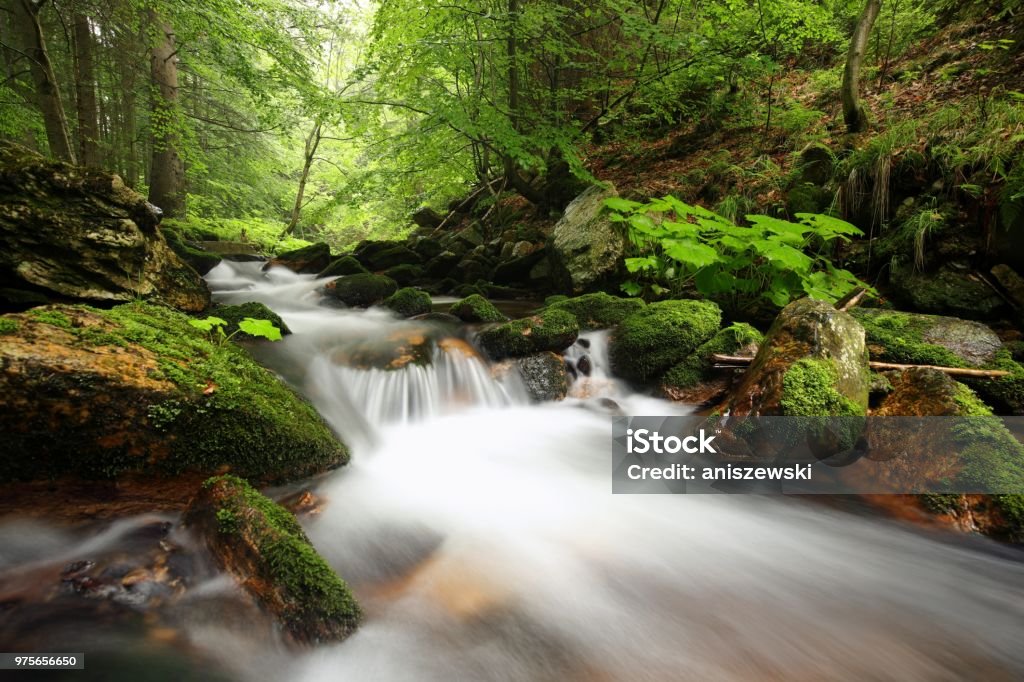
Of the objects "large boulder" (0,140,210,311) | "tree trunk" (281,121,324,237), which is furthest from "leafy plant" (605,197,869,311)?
"tree trunk" (281,121,324,237)

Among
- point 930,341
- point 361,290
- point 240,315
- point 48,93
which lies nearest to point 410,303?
point 361,290

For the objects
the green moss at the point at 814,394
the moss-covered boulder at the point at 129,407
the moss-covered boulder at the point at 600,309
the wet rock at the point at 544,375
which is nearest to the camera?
the moss-covered boulder at the point at 129,407

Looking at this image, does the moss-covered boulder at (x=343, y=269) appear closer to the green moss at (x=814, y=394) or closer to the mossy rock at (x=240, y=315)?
the mossy rock at (x=240, y=315)

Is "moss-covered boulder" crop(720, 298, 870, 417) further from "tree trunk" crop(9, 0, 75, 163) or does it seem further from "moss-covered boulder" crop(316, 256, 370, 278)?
"tree trunk" crop(9, 0, 75, 163)

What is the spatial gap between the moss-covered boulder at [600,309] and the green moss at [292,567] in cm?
413

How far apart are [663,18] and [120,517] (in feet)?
38.4

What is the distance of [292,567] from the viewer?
1811 mm

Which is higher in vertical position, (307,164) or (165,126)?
(307,164)

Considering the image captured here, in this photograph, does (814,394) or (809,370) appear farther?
(809,370)

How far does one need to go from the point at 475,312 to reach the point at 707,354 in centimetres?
292

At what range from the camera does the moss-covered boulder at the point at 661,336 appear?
4.67 m

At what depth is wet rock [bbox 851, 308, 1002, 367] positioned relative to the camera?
3674mm

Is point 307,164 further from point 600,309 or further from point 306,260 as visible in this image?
point 600,309

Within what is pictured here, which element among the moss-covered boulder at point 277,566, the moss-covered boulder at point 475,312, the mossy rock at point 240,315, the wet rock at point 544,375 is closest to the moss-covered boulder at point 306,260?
the mossy rock at point 240,315
